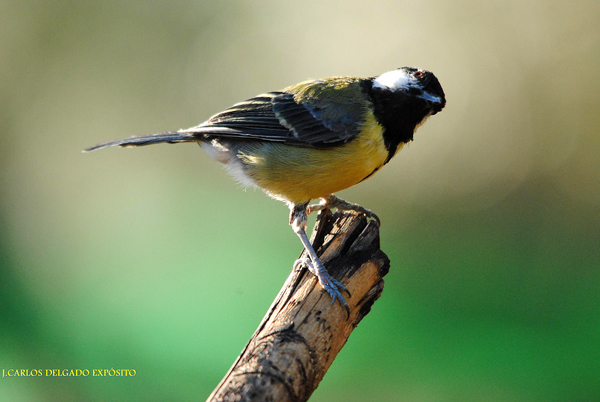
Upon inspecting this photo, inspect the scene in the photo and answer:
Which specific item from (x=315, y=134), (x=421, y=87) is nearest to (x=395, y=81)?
(x=421, y=87)

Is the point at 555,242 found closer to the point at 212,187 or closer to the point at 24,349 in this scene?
the point at 212,187

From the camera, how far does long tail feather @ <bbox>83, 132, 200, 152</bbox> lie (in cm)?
258

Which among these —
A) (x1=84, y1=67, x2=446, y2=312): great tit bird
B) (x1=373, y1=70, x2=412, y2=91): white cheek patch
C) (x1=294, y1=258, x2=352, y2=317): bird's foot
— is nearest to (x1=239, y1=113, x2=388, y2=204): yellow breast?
(x1=84, y1=67, x2=446, y2=312): great tit bird

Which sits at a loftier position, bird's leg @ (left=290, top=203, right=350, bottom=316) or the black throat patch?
the black throat patch

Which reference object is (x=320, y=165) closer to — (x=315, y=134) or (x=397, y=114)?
(x=315, y=134)

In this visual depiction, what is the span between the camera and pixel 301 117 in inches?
106

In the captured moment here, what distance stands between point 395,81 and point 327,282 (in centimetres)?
118

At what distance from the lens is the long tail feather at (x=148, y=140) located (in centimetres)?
258

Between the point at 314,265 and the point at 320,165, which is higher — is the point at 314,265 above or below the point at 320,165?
below

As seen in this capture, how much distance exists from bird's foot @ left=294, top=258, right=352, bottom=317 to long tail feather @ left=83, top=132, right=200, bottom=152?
1037 mm

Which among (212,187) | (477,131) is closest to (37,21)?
(212,187)

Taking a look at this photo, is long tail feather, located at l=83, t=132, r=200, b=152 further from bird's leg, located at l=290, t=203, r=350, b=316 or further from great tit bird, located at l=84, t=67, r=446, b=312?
bird's leg, located at l=290, t=203, r=350, b=316

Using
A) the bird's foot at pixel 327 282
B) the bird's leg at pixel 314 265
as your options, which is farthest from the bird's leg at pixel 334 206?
the bird's foot at pixel 327 282

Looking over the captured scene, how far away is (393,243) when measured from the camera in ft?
16.6
